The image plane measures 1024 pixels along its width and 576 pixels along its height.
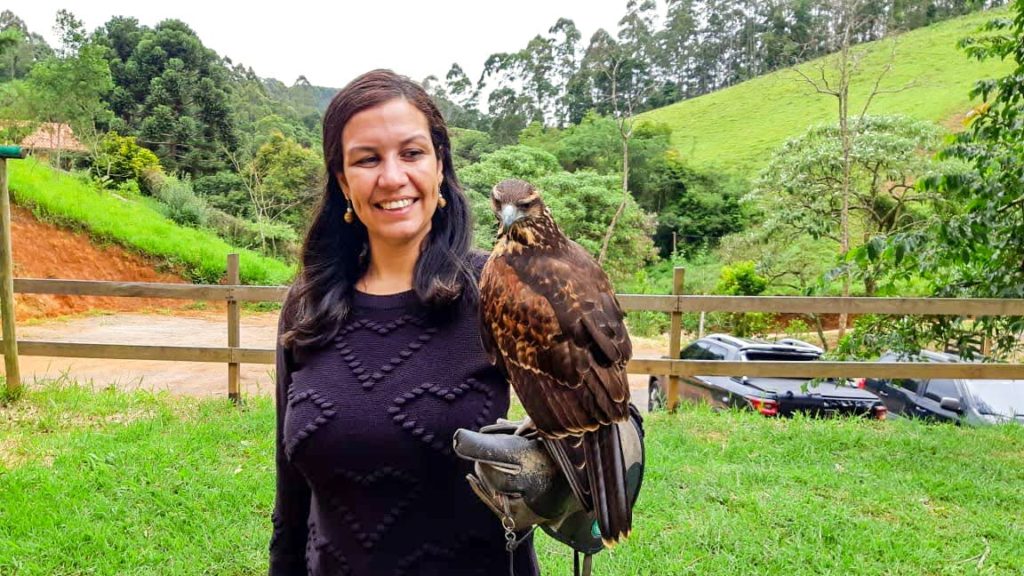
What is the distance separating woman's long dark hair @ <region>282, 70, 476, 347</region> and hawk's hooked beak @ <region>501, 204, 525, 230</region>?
173 mm

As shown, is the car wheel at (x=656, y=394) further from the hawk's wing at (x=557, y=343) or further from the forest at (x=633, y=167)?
the hawk's wing at (x=557, y=343)

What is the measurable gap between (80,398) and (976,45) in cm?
775

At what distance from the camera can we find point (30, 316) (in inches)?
520

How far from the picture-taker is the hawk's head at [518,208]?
157 cm

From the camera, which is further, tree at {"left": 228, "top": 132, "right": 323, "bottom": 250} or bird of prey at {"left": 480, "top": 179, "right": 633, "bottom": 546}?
tree at {"left": 228, "top": 132, "right": 323, "bottom": 250}

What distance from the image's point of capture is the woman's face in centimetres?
150

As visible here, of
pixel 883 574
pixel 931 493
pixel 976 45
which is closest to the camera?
pixel 883 574

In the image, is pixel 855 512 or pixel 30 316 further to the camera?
pixel 30 316

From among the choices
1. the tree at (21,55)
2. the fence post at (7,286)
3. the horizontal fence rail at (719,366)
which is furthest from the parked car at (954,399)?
the tree at (21,55)

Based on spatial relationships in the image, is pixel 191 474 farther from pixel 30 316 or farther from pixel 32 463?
pixel 30 316

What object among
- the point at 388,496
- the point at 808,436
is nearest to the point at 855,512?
the point at 808,436

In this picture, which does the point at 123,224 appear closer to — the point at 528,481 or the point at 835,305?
the point at 835,305

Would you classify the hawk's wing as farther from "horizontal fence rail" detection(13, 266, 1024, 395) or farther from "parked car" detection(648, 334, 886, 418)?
"parked car" detection(648, 334, 886, 418)

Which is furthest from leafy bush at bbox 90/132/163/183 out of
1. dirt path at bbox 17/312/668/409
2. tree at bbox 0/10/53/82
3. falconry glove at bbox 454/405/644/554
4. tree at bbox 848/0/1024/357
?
falconry glove at bbox 454/405/644/554
